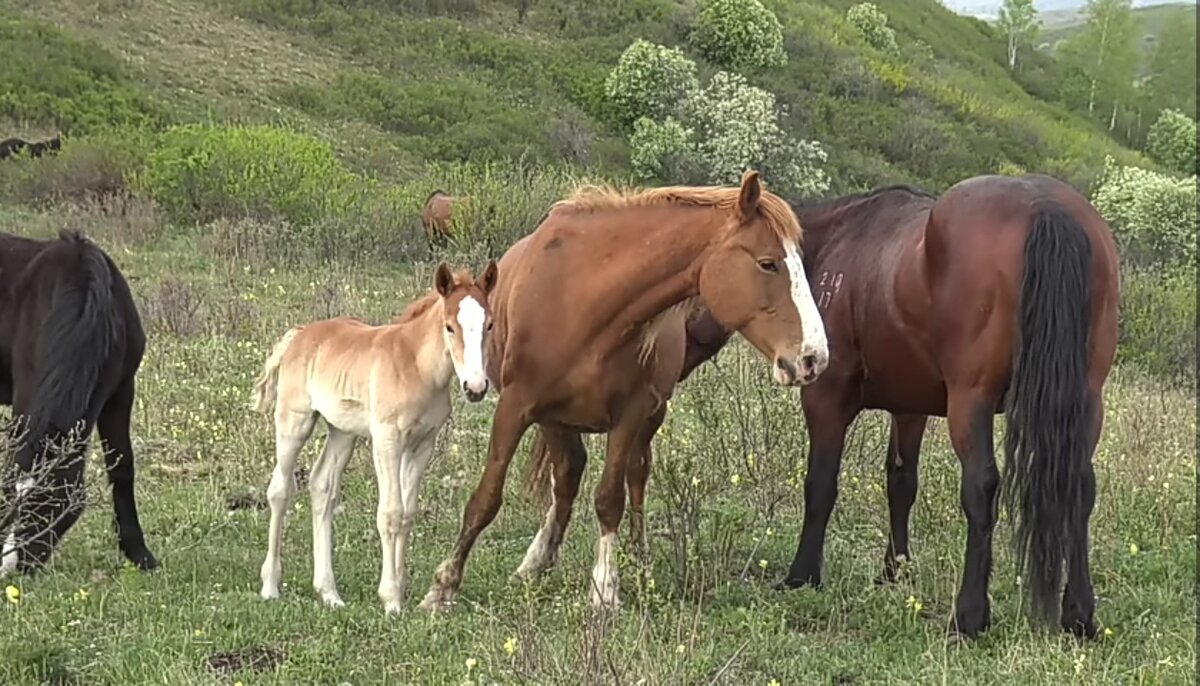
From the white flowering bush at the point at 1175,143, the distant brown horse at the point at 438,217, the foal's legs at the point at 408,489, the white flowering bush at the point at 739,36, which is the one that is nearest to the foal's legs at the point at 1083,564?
the foal's legs at the point at 408,489

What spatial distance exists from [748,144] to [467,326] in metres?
26.9

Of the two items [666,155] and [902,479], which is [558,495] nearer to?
[902,479]

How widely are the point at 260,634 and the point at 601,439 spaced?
3.91 meters

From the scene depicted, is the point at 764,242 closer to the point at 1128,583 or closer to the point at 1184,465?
the point at 1128,583

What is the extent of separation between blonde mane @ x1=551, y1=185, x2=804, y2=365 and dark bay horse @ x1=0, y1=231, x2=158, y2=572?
6.90 feet

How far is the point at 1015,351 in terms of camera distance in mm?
4723

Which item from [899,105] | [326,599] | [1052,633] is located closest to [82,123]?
[326,599]

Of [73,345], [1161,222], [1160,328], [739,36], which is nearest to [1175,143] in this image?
[739,36]

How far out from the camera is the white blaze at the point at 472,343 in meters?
4.67

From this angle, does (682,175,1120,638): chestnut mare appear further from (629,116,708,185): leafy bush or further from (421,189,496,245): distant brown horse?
(629,116,708,185): leafy bush

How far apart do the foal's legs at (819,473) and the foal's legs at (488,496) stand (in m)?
1.47

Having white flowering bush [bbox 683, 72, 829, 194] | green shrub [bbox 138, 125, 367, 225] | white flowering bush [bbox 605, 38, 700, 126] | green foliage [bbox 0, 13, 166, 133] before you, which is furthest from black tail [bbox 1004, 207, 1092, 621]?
white flowering bush [bbox 605, 38, 700, 126]

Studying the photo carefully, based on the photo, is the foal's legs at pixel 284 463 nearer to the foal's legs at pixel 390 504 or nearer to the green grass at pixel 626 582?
the green grass at pixel 626 582

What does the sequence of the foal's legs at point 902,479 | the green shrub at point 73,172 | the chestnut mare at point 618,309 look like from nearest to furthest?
the chestnut mare at point 618,309, the foal's legs at point 902,479, the green shrub at point 73,172
